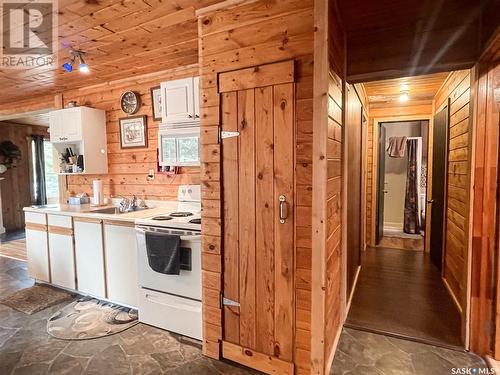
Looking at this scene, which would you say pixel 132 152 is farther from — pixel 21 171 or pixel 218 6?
pixel 21 171

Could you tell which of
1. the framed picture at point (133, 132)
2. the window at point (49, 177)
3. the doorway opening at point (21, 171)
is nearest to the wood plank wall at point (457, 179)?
the framed picture at point (133, 132)

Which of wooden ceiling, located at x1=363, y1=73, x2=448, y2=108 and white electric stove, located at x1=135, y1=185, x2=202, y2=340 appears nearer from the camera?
white electric stove, located at x1=135, y1=185, x2=202, y2=340

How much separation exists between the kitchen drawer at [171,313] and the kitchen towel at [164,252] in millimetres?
261

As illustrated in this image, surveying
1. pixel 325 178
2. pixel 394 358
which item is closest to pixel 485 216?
pixel 394 358

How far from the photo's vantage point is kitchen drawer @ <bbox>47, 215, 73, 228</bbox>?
3012 millimetres

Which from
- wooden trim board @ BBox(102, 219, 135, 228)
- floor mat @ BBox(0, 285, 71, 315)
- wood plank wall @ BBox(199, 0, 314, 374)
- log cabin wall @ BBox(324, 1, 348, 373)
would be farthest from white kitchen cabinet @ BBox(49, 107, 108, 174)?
log cabin wall @ BBox(324, 1, 348, 373)

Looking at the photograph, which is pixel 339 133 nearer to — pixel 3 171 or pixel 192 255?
pixel 192 255

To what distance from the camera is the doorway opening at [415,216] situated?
2529 mm

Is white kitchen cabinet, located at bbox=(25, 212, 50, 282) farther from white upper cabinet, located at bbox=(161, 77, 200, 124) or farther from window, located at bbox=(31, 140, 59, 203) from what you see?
window, located at bbox=(31, 140, 59, 203)

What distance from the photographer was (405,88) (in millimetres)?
3729

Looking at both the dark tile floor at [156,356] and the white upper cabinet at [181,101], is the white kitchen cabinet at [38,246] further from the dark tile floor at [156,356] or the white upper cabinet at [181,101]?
the white upper cabinet at [181,101]

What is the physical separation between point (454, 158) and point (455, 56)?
4.33 feet

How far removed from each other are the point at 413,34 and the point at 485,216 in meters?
1.44

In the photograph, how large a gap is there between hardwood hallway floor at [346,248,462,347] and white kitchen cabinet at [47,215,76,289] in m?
2.88
